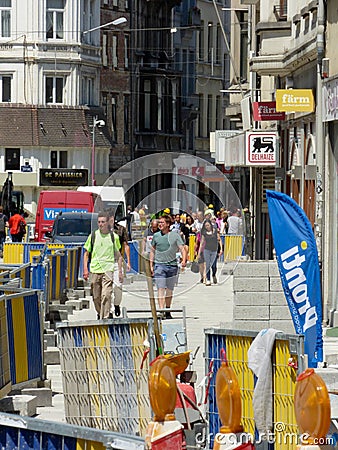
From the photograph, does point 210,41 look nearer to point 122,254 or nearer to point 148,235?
point 122,254

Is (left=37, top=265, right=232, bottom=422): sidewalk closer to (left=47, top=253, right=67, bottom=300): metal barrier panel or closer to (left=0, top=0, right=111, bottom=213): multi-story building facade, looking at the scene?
(left=47, top=253, right=67, bottom=300): metal barrier panel

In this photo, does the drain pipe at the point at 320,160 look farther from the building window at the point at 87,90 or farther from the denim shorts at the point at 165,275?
the building window at the point at 87,90

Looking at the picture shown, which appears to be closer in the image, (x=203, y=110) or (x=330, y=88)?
(x=330, y=88)

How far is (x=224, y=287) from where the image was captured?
31.3 meters

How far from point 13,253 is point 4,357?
19246 mm

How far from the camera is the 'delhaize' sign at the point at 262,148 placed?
107 feet

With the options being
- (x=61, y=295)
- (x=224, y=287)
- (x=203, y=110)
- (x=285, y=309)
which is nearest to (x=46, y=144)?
(x=203, y=110)

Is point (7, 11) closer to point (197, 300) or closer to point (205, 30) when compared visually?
point (205, 30)

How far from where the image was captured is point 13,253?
3144 cm

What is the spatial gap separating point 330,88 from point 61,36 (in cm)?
5240

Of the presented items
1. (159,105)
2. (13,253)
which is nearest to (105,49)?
(159,105)

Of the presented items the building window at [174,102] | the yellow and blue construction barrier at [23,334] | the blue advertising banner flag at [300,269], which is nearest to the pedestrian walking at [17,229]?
the yellow and blue construction barrier at [23,334]

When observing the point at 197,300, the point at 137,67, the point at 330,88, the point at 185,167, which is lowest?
the point at 197,300

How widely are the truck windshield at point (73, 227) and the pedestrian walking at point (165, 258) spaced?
1982 cm
